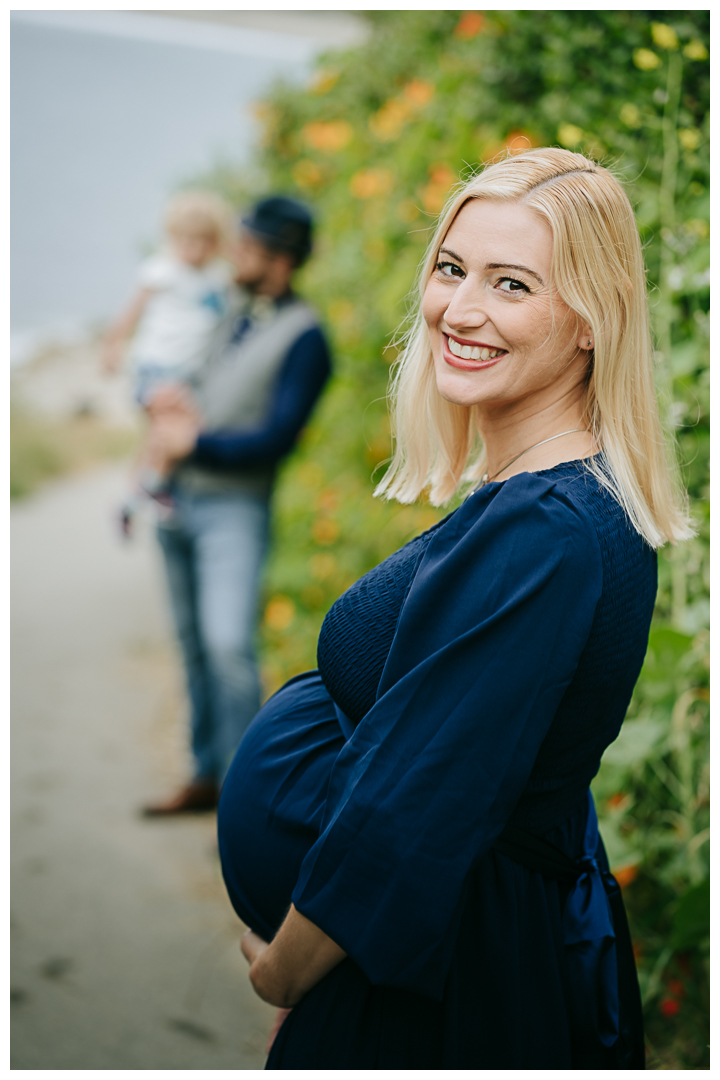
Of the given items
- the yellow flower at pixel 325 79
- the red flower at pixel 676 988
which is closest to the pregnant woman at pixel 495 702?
the red flower at pixel 676 988

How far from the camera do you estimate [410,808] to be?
904mm

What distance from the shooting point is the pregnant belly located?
3.74 feet

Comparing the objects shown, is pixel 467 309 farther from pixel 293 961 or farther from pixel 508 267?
pixel 293 961

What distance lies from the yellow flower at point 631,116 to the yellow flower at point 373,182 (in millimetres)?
1241

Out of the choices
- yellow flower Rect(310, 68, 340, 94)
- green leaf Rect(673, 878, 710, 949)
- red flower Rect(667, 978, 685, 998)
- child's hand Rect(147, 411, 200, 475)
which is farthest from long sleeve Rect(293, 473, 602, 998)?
yellow flower Rect(310, 68, 340, 94)

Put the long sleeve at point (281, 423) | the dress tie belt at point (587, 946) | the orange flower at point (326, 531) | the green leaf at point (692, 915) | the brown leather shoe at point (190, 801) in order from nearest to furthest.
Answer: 1. the dress tie belt at point (587, 946)
2. the green leaf at point (692, 915)
3. the long sleeve at point (281, 423)
4. the brown leather shoe at point (190, 801)
5. the orange flower at point (326, 531)

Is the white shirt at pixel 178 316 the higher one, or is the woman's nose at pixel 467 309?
the white shirt at pixel 178 316

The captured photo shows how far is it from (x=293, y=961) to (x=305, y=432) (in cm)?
312

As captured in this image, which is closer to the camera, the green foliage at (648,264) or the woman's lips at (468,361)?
the woman's lips at (468,361)

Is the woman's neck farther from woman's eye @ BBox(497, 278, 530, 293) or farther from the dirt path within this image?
the dirt path

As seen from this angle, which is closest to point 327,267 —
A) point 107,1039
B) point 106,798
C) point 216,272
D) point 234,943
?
point 216,272

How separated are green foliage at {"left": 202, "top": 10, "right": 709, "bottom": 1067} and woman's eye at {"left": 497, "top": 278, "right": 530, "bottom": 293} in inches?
11.4

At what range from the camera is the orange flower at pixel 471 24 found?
2488 millimetres

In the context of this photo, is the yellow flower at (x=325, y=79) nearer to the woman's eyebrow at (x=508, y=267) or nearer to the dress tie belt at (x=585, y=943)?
the woman's eyebrow at (x=508, y=267)
